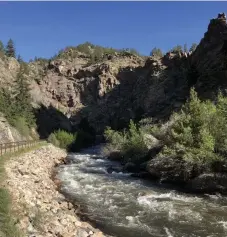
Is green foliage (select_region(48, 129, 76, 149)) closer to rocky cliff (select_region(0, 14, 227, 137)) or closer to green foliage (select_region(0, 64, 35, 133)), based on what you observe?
green foliage (select_region(0, 64, 35, 133))

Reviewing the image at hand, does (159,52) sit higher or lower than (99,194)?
higher

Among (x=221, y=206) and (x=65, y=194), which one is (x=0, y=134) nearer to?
(x=65, y=194)

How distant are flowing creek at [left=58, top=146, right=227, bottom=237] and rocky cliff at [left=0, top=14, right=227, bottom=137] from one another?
5170 centimetres

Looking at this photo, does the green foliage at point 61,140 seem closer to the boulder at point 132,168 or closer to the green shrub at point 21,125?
the green shrub at point 21,125

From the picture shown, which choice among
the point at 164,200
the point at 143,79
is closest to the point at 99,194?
the point at 164,200

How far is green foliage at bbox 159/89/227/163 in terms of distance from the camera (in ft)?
78.1

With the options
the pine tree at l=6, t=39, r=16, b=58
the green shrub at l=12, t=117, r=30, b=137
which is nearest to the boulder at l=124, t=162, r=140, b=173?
the green shrub at l=12, t=117, r=30, b=137

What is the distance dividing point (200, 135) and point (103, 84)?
121m

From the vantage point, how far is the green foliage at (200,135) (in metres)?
23.8

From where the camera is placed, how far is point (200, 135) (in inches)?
975

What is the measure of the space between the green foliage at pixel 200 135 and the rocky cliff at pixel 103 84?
48457 millimetres

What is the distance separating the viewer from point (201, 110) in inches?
1041

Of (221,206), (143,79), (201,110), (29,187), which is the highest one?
(143,79)

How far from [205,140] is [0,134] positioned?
3374 centimetres
